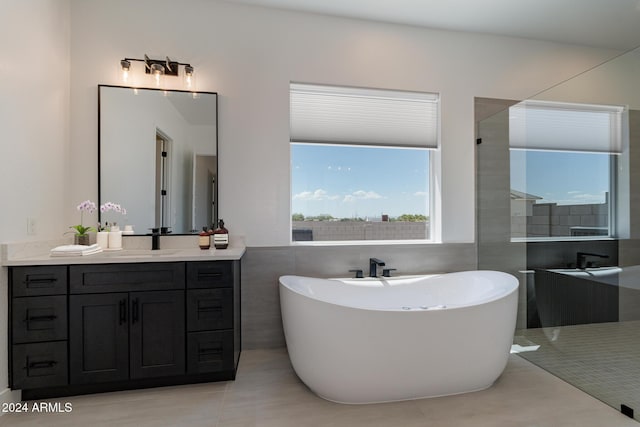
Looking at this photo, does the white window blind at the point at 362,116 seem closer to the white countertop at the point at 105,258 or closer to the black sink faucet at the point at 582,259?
the white countertop at the point at 105,258

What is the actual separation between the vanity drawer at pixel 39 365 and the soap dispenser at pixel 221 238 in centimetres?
104

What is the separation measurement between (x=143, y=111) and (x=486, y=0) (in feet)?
9.44

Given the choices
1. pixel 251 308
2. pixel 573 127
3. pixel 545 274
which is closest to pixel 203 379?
pixel 251 308

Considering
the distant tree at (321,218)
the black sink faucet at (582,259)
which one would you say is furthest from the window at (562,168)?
the distant tree at (321,218)

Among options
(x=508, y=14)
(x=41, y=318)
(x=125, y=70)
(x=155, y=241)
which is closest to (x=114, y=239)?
(x=155, y=241)

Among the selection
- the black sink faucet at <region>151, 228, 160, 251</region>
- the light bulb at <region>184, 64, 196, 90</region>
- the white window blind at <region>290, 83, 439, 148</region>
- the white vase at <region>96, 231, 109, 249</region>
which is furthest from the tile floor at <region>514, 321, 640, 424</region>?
the light bulb at <region>184, 64, 196, 90</region>

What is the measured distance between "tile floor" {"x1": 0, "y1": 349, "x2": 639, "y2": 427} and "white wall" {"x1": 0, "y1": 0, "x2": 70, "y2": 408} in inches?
22.5

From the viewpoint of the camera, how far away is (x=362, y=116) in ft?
9.15

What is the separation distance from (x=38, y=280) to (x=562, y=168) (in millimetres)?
3700

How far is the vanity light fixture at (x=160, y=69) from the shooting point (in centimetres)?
232

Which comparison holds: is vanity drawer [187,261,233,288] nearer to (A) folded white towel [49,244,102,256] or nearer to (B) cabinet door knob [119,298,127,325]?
(B) cabinet door knob [119,298,127,325]

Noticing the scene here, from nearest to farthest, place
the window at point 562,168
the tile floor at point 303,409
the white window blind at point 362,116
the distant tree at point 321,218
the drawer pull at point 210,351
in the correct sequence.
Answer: the tile floor at point 303,409, the drawer pull at point 210,351, the window at point 562,168, the white window blind at point 362,116, the distant tree at point 321,218

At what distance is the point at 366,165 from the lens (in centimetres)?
289

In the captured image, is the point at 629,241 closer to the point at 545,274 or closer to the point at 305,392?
the point at 545,274
